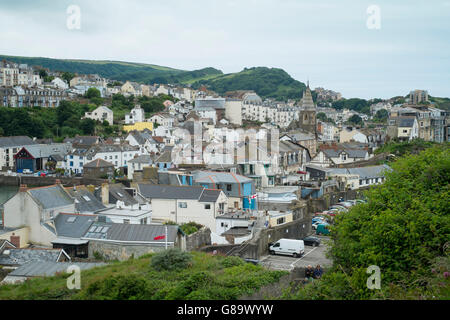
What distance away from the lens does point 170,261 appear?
12258 millimetres

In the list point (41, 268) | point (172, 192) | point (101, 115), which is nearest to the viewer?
point (41, 268)

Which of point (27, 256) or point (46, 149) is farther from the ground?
point (46, 149)

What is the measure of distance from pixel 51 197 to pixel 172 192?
226 inches

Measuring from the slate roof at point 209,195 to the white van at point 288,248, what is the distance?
12.1 feet

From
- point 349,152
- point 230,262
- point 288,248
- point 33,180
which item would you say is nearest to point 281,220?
point 288,248

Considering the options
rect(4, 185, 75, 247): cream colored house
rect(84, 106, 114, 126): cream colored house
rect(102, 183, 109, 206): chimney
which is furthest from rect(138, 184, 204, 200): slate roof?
rect(84, 106, 114, 126): cream colored house

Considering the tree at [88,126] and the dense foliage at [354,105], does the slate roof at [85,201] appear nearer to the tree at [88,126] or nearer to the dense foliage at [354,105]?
the tree at [88,126]

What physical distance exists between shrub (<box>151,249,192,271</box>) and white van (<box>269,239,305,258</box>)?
7.44 meters

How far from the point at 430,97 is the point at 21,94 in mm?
81685

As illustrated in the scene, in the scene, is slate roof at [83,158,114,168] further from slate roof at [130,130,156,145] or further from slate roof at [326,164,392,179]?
slate roof at [326,164,392,179]

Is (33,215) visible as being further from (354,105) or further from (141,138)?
(354,105)

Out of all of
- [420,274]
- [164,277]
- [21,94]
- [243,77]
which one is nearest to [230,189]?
[164,277]

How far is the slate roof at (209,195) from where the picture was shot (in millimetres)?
21734

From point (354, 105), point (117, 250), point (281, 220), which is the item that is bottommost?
point (281, 220)
